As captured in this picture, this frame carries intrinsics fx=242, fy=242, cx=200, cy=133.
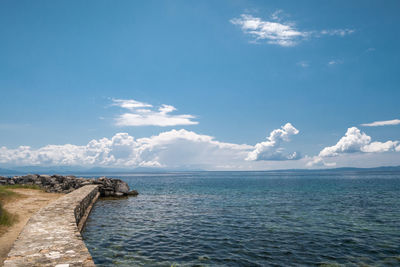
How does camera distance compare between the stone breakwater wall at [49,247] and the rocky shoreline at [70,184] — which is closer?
the stone breakwater wall at [49,247]

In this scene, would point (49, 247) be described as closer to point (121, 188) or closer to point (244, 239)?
point (244, 239)

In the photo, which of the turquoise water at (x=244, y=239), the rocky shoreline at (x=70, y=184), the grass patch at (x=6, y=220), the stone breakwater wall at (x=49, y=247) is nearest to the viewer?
the stone breakwater wall at (x=49, y=247)

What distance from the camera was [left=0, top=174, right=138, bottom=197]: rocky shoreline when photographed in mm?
35812

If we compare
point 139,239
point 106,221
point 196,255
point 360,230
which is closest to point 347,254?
point 360,230

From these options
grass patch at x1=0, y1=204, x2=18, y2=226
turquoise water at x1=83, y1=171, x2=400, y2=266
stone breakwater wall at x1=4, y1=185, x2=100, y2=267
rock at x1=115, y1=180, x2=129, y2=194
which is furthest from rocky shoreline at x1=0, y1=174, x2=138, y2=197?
stone breakwater wall at x1=4, y1=185, x2=100, y2=267

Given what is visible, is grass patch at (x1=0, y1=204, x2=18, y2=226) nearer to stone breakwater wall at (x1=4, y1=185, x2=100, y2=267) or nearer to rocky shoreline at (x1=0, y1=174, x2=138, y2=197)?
stone breakwater wall at (x1=4, y1=185, x2=100, y2=267)

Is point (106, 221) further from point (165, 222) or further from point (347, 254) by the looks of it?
point (347, 254)

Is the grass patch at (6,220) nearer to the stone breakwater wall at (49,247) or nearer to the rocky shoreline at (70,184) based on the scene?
the stone breakwater wall at (49,247)

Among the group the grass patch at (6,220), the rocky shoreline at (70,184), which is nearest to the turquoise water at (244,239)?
the grass patch at (6,220)

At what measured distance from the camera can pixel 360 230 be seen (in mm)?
15656

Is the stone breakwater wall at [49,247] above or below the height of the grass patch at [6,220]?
above

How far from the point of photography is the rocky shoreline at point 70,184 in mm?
35812

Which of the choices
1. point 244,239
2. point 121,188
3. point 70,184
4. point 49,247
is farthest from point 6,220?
point 70,184

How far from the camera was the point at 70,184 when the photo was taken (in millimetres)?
38281
